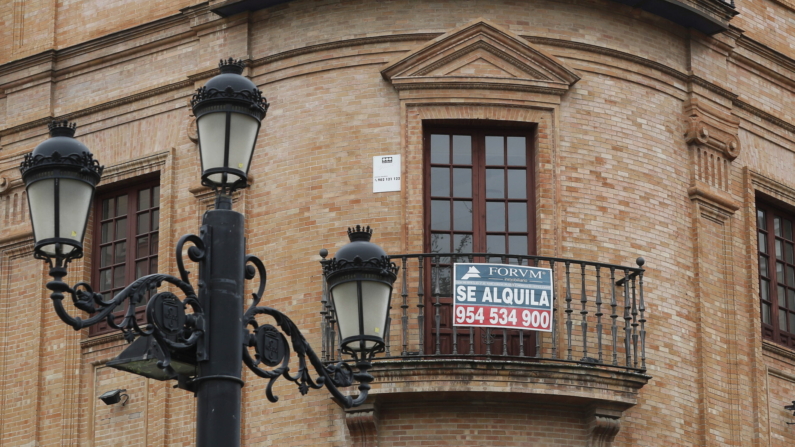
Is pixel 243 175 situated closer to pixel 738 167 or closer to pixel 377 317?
pixel 377 317

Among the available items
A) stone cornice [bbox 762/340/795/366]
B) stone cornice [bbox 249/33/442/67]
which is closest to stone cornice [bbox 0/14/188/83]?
stone cornice [bbox 249/33/442/67]

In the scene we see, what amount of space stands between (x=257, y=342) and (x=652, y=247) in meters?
9.21

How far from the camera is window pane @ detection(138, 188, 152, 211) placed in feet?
71.3

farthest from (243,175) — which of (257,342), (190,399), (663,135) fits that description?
(663,135)

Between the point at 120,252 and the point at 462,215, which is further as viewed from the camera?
the point at 120,252

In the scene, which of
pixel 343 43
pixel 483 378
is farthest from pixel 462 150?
pixel 483 378

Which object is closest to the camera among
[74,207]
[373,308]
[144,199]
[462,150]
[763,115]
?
[74,207]

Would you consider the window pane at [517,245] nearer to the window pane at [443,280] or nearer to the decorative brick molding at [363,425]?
the window pane at [443,280]

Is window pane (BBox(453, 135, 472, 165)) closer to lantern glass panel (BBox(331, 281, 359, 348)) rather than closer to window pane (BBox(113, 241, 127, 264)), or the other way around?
window pane (BBox(113, 241, 127, 264))

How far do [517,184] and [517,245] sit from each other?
793mm

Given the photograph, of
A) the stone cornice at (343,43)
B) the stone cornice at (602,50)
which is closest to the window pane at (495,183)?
the stone cornice at (602,50)

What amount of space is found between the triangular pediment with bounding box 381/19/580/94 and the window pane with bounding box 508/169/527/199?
1025mm

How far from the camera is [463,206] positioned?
20094 mm

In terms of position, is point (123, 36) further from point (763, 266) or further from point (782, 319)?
point (782, 319)
